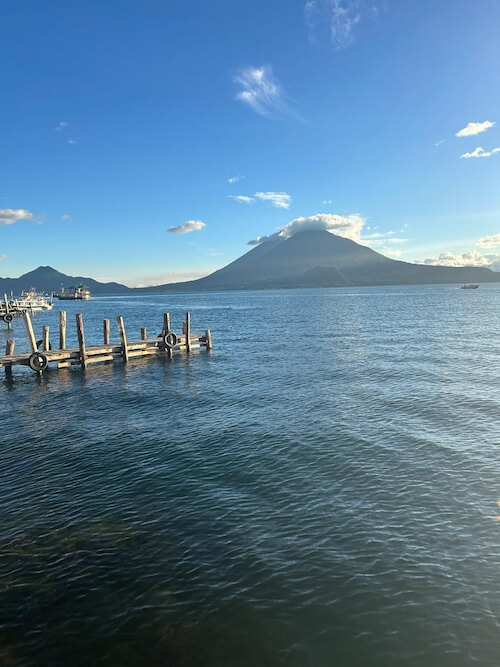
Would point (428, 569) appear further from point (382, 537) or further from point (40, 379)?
point (40, 379)

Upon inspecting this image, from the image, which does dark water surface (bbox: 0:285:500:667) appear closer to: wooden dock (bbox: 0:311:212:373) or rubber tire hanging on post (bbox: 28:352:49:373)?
rubber tire hanging on post (bbox: 28:352:49:373)

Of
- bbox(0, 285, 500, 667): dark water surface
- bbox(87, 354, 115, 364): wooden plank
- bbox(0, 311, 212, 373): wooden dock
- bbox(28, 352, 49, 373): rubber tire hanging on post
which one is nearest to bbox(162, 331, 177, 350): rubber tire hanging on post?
bbox(0, 311, 212, 373): wooden dock

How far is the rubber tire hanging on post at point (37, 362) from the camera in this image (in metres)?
34.4

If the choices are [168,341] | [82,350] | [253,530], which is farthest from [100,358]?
[253,530]

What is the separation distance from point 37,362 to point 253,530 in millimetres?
28002

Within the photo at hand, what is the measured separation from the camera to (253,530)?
1241cm

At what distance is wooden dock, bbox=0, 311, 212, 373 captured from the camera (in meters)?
34.6

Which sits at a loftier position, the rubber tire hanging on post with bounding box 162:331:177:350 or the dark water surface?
the rubber tire hanging on post with bounding box 162:331:177:350

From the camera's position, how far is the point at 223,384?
31281mm

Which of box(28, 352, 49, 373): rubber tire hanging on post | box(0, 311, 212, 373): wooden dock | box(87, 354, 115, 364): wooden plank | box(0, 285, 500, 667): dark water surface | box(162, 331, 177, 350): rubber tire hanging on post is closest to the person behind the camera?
box(0, 285, 500, 667): dark water surface

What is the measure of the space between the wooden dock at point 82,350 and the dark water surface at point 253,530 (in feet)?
28.3

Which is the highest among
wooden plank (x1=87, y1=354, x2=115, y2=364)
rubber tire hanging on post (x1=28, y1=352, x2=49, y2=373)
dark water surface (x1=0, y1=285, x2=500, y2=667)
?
rubber tire hanging on post (x1=28, y1=352, x2=49, y2=373)

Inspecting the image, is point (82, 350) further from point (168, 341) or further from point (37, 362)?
point (168, 341)

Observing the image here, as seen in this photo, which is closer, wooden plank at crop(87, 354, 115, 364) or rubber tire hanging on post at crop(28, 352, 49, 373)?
rubber tire hanging on post at crop(28, 352, 49, 373)
